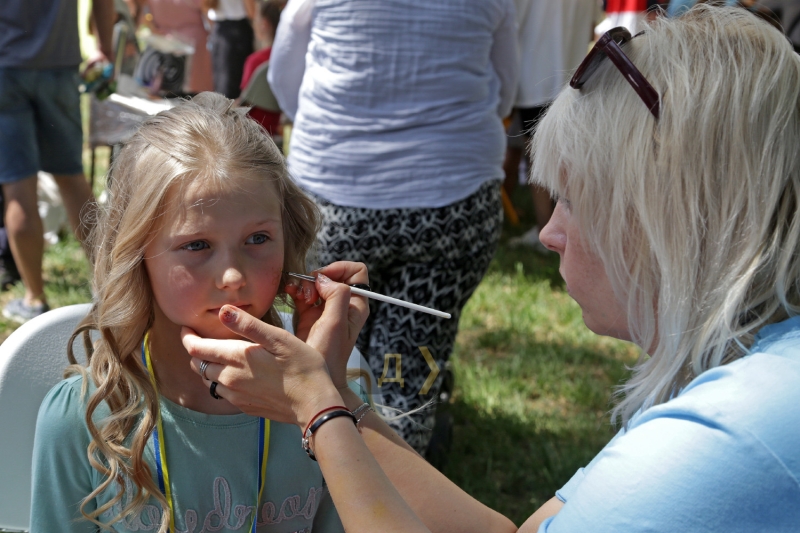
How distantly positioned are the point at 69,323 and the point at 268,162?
1.66ft

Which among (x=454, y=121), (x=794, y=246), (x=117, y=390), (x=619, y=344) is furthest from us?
(x=619, y=344)

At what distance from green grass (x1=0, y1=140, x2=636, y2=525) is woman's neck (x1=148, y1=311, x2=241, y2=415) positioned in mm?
1342

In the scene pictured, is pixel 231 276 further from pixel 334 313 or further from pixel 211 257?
pixel 334 313

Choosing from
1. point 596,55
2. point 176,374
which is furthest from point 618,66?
point 176,374

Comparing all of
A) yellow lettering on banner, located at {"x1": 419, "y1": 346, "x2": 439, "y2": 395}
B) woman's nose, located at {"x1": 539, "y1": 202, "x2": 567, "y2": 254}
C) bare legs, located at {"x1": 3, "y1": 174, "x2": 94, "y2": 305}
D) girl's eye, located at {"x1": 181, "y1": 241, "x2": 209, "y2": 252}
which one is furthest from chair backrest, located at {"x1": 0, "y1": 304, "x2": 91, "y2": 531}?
bare legs, located at {"x1": 3, "y1": 174, "x2": 94, "y2": 305}

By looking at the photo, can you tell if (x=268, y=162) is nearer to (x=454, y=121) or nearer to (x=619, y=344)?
(x=454, y=121)

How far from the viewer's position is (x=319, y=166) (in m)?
2.41

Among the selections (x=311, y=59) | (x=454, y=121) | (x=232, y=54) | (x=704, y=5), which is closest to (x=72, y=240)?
(x=232, y=54)

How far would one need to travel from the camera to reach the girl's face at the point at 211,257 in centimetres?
132

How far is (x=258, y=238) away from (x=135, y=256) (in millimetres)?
206

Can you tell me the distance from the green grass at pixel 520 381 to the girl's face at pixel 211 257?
1389 mm

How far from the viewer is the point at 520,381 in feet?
11.4

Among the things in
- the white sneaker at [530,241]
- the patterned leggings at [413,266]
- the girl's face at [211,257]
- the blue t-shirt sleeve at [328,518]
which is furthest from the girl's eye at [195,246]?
the white sneaker at [530,241]

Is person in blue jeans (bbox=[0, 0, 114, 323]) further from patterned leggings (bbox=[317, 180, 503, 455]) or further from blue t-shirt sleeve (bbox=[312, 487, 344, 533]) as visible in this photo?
blue t-shirt sleeve (bbox=[312, 487, 344, 533])
